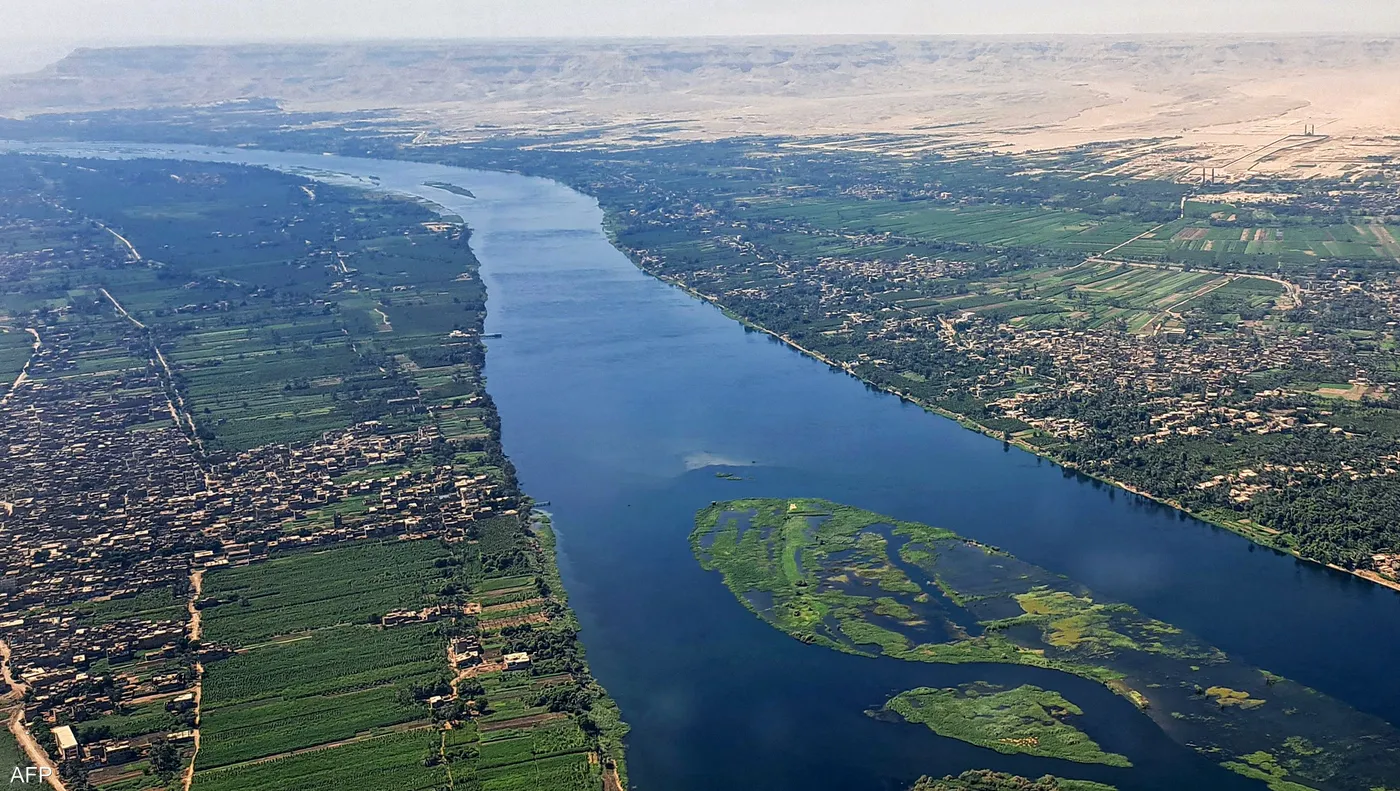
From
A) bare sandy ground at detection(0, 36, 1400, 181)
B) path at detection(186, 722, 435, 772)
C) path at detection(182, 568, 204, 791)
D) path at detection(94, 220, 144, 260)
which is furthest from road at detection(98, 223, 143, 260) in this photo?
path at detection(186, 722, 435, 772)

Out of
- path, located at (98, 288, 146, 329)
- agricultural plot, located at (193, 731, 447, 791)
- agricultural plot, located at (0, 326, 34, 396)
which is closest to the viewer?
agricultural plot, located at (193, 731, 447, 791)

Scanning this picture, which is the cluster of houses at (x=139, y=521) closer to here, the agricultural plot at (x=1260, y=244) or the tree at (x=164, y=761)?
the tree at (x=164, y=761)

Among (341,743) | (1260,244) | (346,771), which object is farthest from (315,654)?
(1260,244)

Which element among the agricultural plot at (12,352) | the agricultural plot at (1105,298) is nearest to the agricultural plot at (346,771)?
the agricultural plot at (12,352)

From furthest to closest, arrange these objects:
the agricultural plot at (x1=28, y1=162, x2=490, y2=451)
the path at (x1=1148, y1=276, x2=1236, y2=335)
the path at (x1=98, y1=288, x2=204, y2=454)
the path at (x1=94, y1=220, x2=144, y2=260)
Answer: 1. the path at (x1=94, y1=220, x2=144, y2=260)
2. the path at (x1=1148, y1=276, x2=1236, y2=335)
3. the agricultural plot at (x1=28, y1=162, x2=490, y2=451)
4. the path at (x1=98, y1=288, x2=204, y2=454)

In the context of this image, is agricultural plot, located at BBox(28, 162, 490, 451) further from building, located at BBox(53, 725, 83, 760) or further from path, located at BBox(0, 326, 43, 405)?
building, located at BBox(53, 725, 83, 760)

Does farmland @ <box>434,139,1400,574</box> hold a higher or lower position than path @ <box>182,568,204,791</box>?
higher
